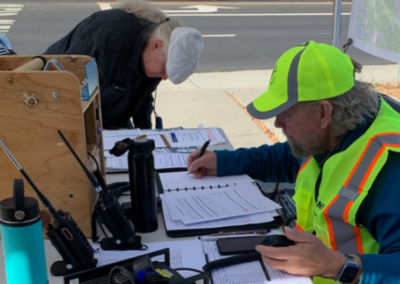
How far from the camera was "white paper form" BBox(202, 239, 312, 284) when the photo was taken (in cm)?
132

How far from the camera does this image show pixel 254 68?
7.25 m

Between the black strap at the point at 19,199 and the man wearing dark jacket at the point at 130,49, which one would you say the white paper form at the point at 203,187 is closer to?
the black strap at the point at 19,199

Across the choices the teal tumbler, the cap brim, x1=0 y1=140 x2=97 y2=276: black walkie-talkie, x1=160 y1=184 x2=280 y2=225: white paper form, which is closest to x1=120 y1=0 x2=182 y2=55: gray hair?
x1=160 y1=184 x2=280 y2=225: white paper form

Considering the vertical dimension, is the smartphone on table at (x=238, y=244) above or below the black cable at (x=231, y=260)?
below

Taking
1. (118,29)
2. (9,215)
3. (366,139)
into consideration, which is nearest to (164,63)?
(118,29)

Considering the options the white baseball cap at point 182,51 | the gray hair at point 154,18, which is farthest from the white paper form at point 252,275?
the gray hair at point 154,18

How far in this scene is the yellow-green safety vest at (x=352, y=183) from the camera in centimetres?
139

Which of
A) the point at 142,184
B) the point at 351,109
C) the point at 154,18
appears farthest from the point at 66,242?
the point at 154,18

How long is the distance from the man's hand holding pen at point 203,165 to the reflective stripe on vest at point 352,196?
61 centimetres

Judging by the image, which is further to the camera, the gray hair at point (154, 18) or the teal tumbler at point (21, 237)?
the gray hair at point (154, 18)

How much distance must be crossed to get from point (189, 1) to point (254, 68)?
6735 millimetres

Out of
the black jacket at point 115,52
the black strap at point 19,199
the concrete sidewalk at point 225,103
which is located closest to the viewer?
the black strap at point 19,199

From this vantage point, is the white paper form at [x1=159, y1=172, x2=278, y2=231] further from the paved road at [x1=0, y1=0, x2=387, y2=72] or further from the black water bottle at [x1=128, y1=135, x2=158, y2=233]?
the paved road at [x1=0, y1=0, x2=387, y2=72]

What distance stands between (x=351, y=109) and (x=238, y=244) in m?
0.53
